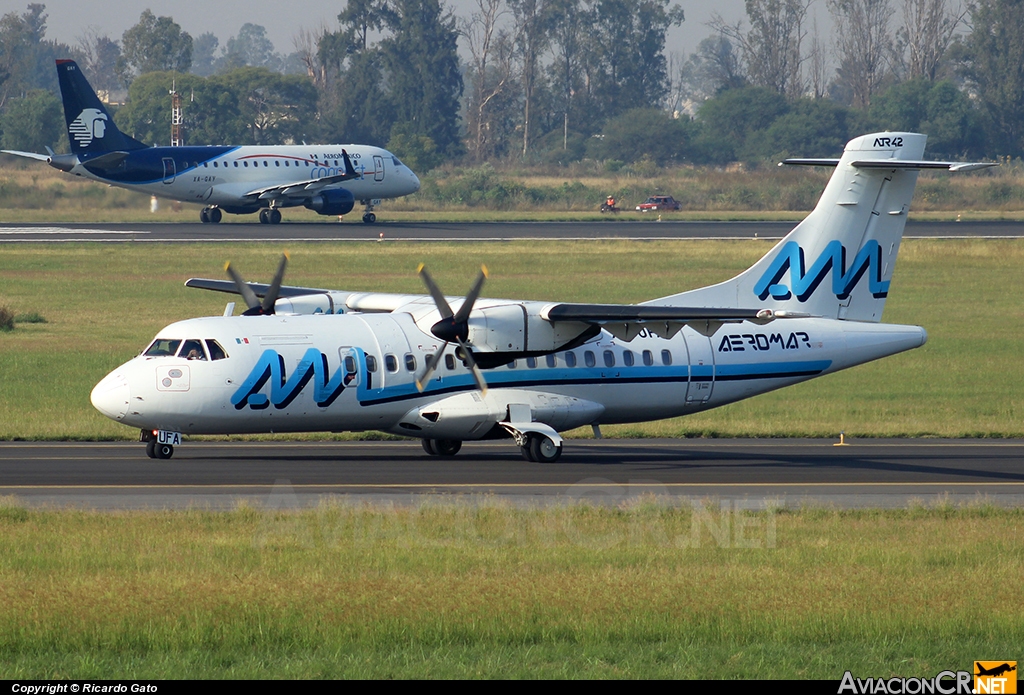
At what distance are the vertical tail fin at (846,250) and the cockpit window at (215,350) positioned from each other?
997 centimetres

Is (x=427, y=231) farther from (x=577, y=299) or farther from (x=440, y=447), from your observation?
(x=440, y=447)

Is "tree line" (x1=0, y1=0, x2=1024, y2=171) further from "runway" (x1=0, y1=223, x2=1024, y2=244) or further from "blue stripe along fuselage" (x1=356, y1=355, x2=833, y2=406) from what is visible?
"blue stripe along fuselage" (x1=356, y1=355, x2=833, y2=406)

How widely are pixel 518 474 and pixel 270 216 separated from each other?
209 feet

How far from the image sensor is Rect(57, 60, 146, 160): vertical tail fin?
78.2 metres

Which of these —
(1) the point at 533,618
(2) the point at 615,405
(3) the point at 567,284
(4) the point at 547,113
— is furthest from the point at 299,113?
(1) the point at 533,618

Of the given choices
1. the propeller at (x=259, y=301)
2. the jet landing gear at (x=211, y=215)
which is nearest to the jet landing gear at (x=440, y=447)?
the propeller at (x=259, y=301)

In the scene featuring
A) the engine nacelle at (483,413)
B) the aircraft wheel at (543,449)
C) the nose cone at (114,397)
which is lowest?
the aircraft wheel at (543,449)

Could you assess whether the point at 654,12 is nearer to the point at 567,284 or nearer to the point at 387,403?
the point at 567,284

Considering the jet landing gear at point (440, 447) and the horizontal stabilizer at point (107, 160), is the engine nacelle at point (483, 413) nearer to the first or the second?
the jet landing gear at point (440, 447)

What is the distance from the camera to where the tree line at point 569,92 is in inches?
5595

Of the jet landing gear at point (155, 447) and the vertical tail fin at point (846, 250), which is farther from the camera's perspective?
the vertical tail fin at point (846, 250)

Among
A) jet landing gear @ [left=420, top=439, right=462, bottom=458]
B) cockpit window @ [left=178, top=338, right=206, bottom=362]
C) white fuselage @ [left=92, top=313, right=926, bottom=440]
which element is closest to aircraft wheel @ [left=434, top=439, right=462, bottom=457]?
jet landing gear @ [left=420, top=439, right=462, bottom=458]

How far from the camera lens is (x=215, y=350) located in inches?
985

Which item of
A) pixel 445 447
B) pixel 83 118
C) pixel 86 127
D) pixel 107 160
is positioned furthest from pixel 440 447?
pixel 86 127
